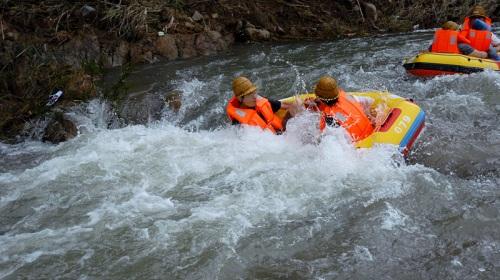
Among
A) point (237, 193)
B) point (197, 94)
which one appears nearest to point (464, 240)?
point (237, 193)

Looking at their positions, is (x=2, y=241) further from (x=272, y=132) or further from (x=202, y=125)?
(x=202, y=125)

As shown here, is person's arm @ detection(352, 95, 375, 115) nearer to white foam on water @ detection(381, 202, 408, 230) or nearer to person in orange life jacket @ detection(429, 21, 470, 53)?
white foam on water @ detection(381, 202, 408, 230)

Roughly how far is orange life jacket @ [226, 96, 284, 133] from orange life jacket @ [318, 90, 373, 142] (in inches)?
24.1

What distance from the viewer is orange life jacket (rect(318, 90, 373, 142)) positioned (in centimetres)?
558

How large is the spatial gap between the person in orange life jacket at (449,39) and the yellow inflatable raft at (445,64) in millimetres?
236

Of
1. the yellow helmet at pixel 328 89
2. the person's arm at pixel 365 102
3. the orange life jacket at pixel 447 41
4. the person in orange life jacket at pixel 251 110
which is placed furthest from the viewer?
the orange life jacket at pixel 447 41

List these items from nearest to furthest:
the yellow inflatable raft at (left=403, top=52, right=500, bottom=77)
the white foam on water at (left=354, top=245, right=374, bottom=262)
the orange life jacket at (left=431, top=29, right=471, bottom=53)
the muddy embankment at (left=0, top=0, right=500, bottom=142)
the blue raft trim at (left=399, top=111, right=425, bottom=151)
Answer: the white foam on water at (left=354, top=245, right=374, bottom=262) < the blue raft trim at (left=399, top=111, right=425, bottom=151) < the muddy embankment at (left=0, top=0, right=500, bottom=142) < the yellow inflatable raft at (left=403, top=52, right=500, bottom=77) < the orange life jacket at (left=431, top=29, right=471, bottom=53)

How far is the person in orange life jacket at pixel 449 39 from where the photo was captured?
8719mm

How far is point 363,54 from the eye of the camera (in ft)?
33.4

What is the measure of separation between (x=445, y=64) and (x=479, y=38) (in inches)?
36.8

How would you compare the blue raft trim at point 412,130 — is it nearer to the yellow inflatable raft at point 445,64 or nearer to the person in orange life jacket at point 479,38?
the yellow inflatable raft at point 445,64

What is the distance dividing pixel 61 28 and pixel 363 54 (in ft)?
19.0

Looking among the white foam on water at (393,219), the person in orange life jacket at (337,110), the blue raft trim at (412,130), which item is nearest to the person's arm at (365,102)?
the person in orange life jacket at (337,110)

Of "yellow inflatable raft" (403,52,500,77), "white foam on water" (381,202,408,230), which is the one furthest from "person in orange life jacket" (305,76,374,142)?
"yellow inflatable raft" (403,52,500,77)
